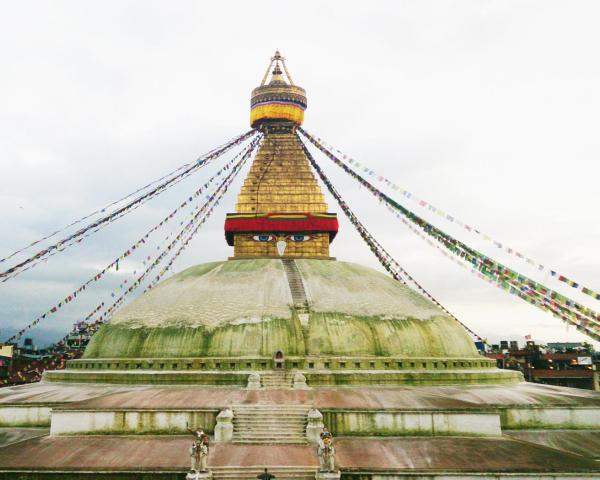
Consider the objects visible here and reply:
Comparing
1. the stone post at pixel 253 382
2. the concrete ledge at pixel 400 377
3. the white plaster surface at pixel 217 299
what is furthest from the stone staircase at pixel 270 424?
the white plaster surface at pixel 217 299

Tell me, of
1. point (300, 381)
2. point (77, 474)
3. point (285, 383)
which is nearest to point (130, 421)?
point (77, 474)

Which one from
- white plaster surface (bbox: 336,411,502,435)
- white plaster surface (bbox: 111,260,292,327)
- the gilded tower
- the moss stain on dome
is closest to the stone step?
white plaster surface (bbox: 336,411,502,435)

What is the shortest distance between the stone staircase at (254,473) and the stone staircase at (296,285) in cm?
748

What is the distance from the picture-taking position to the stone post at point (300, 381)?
15.0 meters

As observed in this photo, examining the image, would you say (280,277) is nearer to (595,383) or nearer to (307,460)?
(307,460)

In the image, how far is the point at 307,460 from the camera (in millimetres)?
11039

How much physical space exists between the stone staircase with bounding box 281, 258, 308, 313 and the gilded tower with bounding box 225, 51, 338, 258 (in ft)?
4.88

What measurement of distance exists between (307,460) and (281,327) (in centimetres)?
617

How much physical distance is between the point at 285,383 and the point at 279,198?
912 cm

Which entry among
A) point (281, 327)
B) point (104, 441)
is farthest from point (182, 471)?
point (281, 327)

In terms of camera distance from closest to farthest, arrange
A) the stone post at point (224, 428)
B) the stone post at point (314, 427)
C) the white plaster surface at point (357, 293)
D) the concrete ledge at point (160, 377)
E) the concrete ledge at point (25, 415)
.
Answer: the stone post at point (314, 427)
the stone post at point (224, 428)
the concrete ledge at point (25, 415)
the concrete ledge at point (160, 377)
the white plaster surface at point (357, 293)

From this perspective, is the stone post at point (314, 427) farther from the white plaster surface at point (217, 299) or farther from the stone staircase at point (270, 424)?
the white plaster surface at point (217, 299)

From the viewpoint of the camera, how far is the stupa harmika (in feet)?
36.9

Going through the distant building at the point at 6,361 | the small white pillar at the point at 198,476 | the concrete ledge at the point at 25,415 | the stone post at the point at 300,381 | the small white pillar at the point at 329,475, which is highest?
the distant building at the point at 6,361
